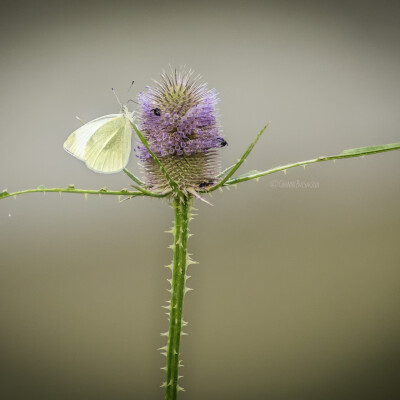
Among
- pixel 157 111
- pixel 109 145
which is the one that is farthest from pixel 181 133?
pixel 109 145

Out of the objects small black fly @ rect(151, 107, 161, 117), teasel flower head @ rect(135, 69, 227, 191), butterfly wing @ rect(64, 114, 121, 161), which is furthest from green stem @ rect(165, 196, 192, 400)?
butterfly wing @ rect(64, 114, 121, 161)

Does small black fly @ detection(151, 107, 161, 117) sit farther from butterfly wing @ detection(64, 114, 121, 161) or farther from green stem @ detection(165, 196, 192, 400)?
green stem @ detection(165, 196, 192, 400)

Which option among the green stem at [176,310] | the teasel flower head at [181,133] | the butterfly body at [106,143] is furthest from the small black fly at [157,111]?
the green stem at [176,310]

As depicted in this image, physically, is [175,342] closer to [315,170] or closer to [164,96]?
[164,96]

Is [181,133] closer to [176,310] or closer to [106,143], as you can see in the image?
[106,143]

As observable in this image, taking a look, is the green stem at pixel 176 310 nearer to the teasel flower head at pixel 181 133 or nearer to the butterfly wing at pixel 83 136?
the teasel flower head at pixel 181 133

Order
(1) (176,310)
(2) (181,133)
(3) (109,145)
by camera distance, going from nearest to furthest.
A: 1. (1) (176,310)
2. (2) (181,133)
3. (3) (109,145)

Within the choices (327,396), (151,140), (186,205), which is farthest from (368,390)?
(151,140)
